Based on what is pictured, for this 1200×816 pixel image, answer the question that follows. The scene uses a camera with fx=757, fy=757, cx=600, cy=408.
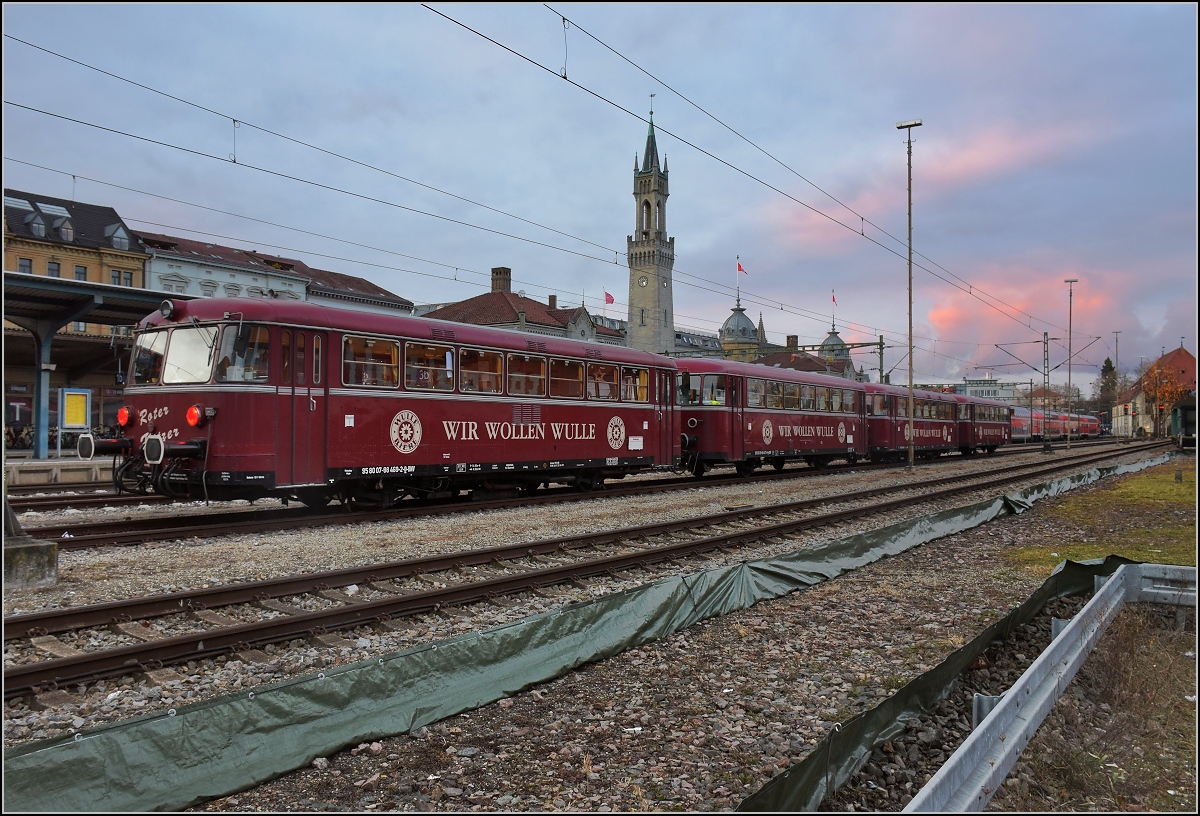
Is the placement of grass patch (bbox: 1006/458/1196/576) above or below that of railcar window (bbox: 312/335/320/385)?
below

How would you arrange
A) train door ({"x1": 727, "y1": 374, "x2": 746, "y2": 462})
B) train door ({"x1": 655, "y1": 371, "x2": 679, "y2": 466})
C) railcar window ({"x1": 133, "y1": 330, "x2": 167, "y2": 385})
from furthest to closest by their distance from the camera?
train door ({"x1": 727, "y1": 374, "x2": 746, "y2": 462}) < train door ({"x1": 655, "y1": 371, "x2": 679, "y2": 466}) < railcar window ({"x1": 133, "y1": 330, "x2": 167, "y2": 385})

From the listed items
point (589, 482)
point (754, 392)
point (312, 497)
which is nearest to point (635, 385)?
point (589, 482)

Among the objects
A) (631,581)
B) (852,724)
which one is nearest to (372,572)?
(631,581)

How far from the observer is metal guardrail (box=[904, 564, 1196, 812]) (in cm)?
335

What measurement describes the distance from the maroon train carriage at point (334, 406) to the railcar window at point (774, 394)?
31.3ft

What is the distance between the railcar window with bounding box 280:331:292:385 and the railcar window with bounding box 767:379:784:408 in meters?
16.5

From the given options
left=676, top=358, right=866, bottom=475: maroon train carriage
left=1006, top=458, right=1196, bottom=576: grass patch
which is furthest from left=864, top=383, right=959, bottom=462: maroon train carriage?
left=1006, top=458, right=1196, bottom=576: grass patch

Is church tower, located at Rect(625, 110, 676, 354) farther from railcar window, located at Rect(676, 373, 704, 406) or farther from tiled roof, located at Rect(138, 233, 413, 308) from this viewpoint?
railcar window, located at Rect(676, 373, 704, 406)

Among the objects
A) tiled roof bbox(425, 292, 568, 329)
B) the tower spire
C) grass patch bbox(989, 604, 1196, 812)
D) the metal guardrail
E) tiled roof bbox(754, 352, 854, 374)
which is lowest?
grass patch bbox(989, 604, 1196, 812)

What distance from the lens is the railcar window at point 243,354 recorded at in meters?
11.6

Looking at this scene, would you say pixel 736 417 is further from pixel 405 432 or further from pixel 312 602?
pixel 312 602

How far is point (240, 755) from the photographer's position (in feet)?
13.5

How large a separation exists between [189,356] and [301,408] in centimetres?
188

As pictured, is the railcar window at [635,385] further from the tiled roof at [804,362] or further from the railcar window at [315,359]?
the tiled roof at [804,362]
